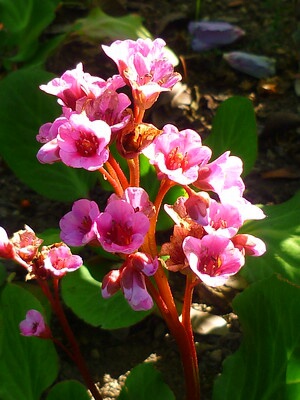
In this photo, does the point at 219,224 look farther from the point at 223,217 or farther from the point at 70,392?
the point at 70,392

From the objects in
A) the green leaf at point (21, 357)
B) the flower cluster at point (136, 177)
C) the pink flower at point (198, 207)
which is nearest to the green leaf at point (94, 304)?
the green leaf at point (21, 357)

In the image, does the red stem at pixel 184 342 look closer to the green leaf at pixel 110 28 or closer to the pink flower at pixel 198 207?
the pink flower at pixel 198 207

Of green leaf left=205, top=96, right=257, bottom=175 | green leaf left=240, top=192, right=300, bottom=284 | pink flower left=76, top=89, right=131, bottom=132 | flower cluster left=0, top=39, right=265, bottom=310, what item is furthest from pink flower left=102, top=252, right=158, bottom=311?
green leaf left=205, top=96, right=257, bottom=175

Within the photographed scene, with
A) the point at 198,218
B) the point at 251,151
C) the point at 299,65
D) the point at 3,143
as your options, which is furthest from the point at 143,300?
the point at 299,65

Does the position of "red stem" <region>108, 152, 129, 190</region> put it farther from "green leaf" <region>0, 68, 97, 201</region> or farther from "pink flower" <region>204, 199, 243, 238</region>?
"green leaf" <region>0, 68, 97, 201</region>

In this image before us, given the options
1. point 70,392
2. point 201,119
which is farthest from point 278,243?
point 201,119

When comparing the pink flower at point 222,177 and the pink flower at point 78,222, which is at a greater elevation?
the pink flower at point 222,177

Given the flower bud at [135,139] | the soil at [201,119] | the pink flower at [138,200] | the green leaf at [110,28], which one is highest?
the flower bud at [135,139]
